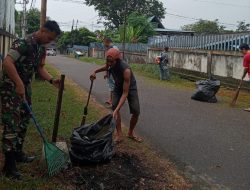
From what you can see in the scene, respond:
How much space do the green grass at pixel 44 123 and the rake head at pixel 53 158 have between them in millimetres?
118

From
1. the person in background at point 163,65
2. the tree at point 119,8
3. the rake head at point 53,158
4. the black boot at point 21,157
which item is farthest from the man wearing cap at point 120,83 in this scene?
the tree at point 119,8

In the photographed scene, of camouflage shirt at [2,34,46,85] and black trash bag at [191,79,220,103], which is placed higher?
camouflage shirt at [2,34,46,85]

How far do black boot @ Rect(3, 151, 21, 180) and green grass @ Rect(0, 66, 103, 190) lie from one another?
84 mm

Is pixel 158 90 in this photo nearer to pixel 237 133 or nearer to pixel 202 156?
pixel 237 133

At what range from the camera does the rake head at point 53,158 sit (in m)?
5.13

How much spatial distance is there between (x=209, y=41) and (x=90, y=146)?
1550cm

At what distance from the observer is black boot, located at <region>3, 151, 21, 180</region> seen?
194 inches

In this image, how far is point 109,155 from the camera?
577cm

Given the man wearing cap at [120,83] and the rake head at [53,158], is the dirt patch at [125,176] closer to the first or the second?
the rake head at [53,158]

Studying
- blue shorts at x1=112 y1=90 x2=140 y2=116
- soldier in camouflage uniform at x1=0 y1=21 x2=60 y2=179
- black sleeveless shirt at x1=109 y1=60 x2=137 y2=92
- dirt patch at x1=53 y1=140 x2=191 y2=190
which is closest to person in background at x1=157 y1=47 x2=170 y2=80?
blue shorts at x1=112 y1=90 x2=140 y2=116

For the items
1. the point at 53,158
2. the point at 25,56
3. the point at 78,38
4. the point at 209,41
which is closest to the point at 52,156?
the point at 53,158

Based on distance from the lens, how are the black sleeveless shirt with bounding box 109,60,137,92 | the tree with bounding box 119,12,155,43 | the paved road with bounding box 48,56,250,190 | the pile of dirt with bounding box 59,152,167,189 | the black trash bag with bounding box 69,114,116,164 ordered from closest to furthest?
the pile of dirt with bounding box 59,152,167,189 → the black trash bag with bounding box 69,114,116,164 → the paved road with bounding box 48,56,250,190 → the black sleeveless shirt with bounding box 109,60,137,92 → the tree with bounding box 119,12,155,43

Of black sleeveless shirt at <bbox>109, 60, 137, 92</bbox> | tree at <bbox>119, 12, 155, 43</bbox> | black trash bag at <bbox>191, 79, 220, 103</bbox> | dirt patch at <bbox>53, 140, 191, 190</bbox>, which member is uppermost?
tree at <bbox>119, 12, 155, 43</bbox>

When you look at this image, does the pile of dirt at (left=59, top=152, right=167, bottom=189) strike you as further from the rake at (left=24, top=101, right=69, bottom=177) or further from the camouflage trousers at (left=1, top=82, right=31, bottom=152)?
the camouflage trousers at (left=1, top=82, right=31, bottom=152)
